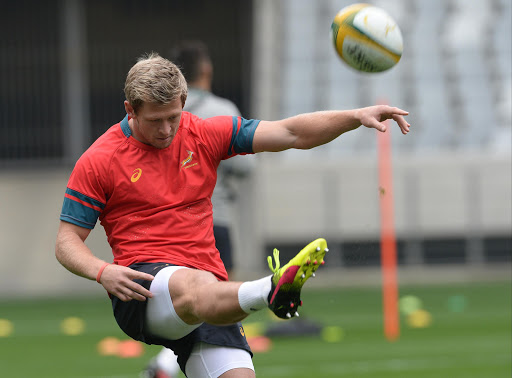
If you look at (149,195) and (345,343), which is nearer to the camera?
(149,195)

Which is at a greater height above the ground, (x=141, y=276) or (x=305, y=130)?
(x=305, y=130)

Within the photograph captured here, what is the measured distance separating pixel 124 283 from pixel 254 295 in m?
0.66

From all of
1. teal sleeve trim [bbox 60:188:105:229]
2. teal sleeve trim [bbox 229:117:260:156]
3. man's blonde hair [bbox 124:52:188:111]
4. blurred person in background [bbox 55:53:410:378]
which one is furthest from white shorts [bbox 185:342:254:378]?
man's blonde hair [bbox 124:52:188:111]

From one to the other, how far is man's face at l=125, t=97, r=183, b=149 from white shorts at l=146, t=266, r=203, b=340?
61 cm

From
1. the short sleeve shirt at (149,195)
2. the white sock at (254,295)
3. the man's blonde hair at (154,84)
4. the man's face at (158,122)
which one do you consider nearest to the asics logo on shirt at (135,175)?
the short sleeve shirt at (149,195)

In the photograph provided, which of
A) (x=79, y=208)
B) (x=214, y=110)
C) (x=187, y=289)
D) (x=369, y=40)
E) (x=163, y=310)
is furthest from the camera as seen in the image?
(x=214, y=110)

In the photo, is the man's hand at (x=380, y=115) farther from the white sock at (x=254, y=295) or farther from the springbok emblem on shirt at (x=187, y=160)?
the white sock at (x=254, y=295)

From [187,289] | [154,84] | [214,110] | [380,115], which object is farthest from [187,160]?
[214,110]

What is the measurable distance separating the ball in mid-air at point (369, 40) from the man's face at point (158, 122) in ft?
4.15

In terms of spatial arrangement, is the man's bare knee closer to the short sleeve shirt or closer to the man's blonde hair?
the short sleeve shirt

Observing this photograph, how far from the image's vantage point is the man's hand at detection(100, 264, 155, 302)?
14.7 feet

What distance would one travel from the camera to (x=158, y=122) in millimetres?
4633

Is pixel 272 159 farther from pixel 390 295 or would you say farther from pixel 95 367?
pixel 95 367

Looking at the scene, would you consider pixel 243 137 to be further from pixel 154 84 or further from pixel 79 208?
pixel 79 208
